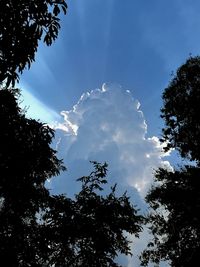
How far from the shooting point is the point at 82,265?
42.0 ft

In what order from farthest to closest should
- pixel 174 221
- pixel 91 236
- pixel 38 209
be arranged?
pixel 174 221 < pixel 38 209 < pixel 91 236

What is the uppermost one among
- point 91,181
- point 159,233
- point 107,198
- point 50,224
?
point 159,233

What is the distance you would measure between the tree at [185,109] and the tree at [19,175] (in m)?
10.3

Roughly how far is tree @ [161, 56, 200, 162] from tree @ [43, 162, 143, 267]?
39.4ft

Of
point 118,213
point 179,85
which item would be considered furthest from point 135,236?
point 179,85

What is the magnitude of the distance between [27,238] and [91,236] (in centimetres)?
414

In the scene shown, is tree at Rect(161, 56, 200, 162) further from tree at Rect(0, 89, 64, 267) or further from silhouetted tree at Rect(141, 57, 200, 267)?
tree at Rect(0, 89, 64, 267)

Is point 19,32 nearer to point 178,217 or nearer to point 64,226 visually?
point 64,226

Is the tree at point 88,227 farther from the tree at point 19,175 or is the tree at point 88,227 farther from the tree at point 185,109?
the tree at point 185,109

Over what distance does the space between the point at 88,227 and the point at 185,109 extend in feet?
49.3

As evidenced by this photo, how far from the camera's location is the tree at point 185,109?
24281mm

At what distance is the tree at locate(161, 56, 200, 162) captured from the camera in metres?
24.3

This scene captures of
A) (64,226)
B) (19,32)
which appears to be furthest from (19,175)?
(19,32)

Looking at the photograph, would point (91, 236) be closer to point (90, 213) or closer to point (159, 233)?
point (90, 213)
